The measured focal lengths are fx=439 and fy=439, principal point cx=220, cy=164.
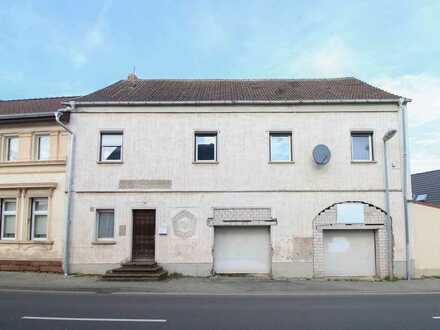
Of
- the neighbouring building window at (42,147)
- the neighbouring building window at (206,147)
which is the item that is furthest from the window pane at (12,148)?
the neighbouring building window at (206,147)

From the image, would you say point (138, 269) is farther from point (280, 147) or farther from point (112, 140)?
point (280, 147)

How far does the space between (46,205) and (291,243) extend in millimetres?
10436

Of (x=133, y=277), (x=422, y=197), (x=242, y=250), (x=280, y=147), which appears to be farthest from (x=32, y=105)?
(x=422, y=197)

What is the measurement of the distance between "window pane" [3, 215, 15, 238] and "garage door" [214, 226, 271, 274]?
8.84 m

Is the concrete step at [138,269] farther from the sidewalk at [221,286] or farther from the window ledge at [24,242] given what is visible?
the window ledge at [24,242]

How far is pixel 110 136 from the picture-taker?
18594mm

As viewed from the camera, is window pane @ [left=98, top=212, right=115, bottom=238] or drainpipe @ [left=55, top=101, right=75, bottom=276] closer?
drainpipe @ [left=55, top=101, right=75, bottom=276]

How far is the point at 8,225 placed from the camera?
1902cm

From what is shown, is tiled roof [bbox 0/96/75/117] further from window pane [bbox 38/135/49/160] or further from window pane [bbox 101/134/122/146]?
window pane [bbox 101/134/122/146]

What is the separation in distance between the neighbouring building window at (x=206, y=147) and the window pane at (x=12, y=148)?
26.7 feet

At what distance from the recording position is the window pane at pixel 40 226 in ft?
61.1

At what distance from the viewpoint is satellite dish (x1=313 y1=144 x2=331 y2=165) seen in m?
17.6

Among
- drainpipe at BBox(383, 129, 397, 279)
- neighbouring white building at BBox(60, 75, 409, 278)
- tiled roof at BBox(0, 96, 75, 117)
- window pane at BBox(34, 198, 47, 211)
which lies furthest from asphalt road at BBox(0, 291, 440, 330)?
tiled roof at BBox(0, 96, 75, 117)

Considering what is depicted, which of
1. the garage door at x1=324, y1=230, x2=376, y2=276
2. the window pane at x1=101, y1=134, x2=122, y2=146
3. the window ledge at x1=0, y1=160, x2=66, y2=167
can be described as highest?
the window pane at x1=101, y1=134, x2=122, y2=146
